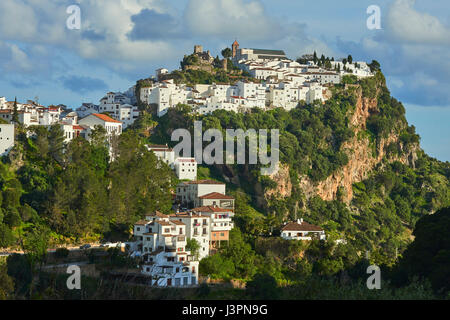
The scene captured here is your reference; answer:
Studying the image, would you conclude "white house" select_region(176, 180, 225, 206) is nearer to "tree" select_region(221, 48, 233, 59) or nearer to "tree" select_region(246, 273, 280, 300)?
"tree" select_region(246, 273, 280, 300)

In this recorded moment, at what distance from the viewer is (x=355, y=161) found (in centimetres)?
9188

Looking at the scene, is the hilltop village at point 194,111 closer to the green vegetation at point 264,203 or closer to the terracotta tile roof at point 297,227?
the terracotta tile roof at point 297,227

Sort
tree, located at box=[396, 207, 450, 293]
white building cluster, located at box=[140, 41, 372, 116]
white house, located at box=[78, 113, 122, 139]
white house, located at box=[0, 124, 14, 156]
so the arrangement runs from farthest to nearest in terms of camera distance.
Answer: white building cluster, located at box=[140, 41, 372, 116], white house, located at box=[78, 113, 122, 139], white house, located at box=[0, 124, 14, 156], tree, located at box=[396, 207, 450, 293]

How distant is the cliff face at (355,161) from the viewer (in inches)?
3202

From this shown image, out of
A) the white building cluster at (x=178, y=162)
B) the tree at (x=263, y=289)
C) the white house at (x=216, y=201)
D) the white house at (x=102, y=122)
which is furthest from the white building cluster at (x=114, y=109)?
the tree at (x=263, y=289)

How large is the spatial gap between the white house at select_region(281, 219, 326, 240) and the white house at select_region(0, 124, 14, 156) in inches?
845

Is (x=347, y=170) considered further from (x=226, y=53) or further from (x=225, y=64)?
(x=226, y=53)

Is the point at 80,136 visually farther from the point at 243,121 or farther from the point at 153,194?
the point at 243,121

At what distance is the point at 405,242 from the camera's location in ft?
277

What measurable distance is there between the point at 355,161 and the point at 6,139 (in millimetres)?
45544

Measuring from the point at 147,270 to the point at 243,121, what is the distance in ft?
116

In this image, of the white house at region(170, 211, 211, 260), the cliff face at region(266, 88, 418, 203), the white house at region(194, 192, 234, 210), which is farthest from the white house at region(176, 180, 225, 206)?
the cliff face at region(266, 88, 418, 203)

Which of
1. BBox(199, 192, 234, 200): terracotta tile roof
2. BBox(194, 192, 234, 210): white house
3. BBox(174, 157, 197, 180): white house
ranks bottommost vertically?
BBox(194, 192, 234, 210): white house

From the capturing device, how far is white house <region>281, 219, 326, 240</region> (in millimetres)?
56031
